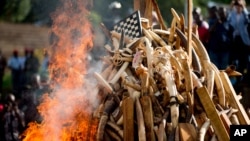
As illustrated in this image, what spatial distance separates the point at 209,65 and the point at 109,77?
4.51 feet

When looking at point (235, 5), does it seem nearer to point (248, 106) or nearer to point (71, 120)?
point (248, 106)

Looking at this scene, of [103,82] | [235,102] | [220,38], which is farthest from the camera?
[220,38]

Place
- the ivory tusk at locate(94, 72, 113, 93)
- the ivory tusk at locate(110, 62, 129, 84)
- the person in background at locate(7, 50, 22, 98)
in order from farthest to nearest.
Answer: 1. the person in background at locate(7, 50, 22, 98)
2. the ivory tusk at locate(110, 62, 129, 84)
3. the ivory tusk at locate(94, 72, 113, 93)

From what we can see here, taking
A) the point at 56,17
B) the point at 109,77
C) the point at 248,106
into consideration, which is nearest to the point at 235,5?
the point at 248,106

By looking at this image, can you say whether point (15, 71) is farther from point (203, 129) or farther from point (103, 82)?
point (203, 129)

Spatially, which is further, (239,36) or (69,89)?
(239,36)

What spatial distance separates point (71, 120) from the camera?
1080cm

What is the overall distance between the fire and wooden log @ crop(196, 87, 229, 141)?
1.46 m

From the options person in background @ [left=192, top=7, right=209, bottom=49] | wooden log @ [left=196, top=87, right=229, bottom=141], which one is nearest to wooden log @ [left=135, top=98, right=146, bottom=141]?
wooden log @ [left=196, top=87, right=229, bottom=141]

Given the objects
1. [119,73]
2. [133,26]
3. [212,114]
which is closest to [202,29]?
[133,26]

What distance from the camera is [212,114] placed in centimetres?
1012

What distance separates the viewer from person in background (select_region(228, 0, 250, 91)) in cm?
1672

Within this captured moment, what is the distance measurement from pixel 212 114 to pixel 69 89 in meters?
2.23

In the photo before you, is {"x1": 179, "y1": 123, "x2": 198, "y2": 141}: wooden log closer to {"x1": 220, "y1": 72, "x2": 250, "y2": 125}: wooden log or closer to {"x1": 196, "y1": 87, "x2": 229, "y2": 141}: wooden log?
{"x1": 196, "y1": 87, "x2": 229, "y2": 141}: wooden log
